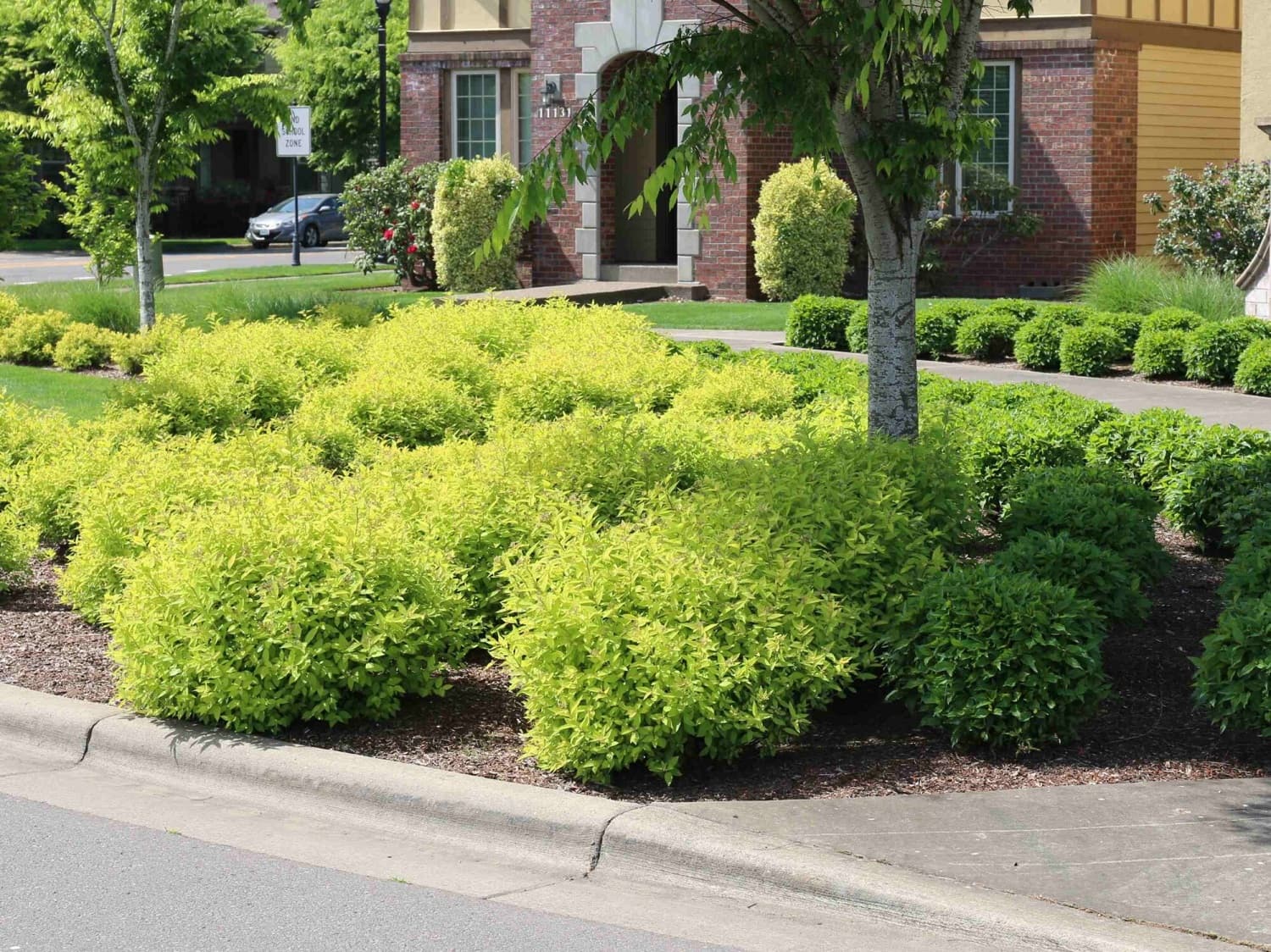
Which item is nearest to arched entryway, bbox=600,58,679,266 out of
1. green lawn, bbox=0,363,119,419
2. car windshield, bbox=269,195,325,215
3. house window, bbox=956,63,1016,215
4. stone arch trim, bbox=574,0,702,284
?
stone arch trim, bbox=574,0,702,284

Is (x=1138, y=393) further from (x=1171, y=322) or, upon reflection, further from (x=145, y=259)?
(x=145, y=259)

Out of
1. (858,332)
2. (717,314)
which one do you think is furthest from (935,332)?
(717,314)

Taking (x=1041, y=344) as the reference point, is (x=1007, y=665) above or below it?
below

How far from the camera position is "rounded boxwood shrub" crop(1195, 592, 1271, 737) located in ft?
18.2

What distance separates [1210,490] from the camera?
806 cm

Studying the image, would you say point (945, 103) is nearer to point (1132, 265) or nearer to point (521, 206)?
point (521, 206)

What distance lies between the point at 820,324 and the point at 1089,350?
309cm

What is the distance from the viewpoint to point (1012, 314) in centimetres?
1706

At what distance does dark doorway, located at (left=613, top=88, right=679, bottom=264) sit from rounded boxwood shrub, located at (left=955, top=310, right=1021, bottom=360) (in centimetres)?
943

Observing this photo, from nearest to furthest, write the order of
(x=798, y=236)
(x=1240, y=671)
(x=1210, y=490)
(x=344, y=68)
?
(x=1240, y=671) < (x=1210, y=490) < (x=798, y=236) < (x=344, y=68)

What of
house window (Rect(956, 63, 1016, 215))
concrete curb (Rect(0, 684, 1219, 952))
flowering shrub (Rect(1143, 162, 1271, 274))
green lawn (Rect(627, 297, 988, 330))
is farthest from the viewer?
house window (Rect(956, 63, 1016, 215))

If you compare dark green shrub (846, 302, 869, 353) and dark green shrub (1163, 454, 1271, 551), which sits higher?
dark green shrub (846, 302, 869, 353)

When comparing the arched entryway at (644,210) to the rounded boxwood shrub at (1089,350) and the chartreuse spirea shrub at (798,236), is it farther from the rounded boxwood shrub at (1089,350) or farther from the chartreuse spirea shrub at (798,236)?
the rounded boxwood shrub at (1089,350)

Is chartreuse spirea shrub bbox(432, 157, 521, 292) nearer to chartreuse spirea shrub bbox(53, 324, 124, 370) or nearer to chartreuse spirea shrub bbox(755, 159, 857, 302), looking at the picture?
chartreuse spirea shrub bbox(755, 159, 857, 302)
